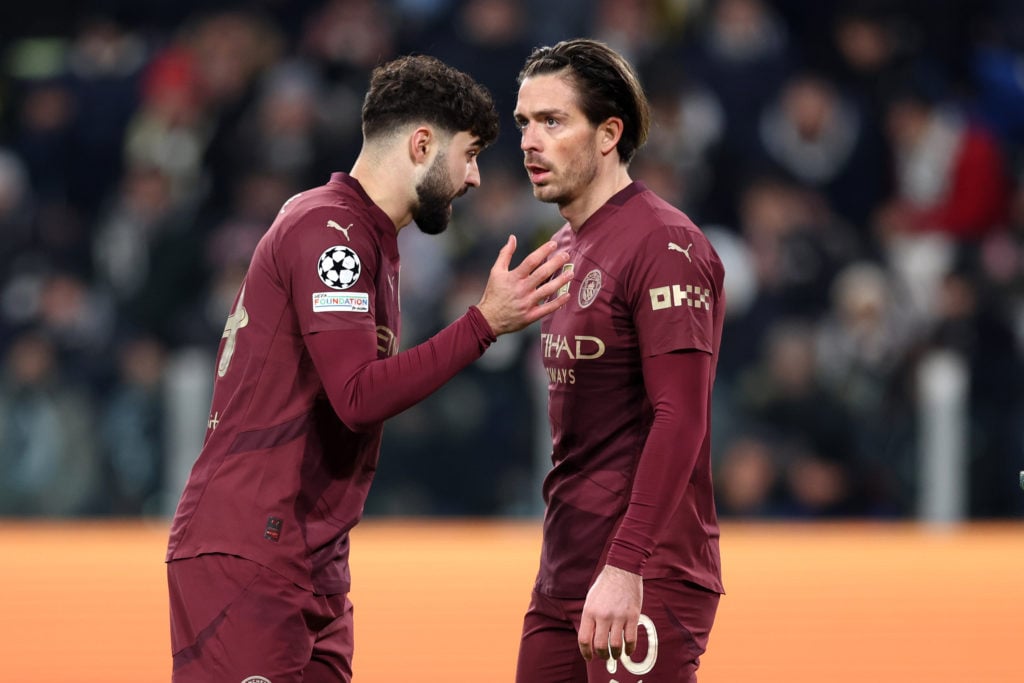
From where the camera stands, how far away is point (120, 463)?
32.0 ft

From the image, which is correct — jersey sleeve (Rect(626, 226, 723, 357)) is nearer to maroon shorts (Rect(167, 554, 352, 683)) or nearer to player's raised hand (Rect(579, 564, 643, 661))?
player's raised hand (Rect(579, 564, 643, 661))

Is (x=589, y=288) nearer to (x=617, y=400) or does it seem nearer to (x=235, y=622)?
(x=617, y=400)

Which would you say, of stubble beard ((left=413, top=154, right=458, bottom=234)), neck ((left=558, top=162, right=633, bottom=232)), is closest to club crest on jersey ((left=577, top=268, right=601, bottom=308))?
neck ((left=558, top=162, right=633, bottom=232))

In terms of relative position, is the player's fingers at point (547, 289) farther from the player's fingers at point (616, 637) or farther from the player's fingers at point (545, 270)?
the player's fingers at point (616, 637)

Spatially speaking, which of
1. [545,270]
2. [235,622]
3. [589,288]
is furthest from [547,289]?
[235,622]

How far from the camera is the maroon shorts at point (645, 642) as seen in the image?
3826 millimetres

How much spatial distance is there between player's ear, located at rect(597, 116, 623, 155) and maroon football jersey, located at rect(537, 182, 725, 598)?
0.13 m

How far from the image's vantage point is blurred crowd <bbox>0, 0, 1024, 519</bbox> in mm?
9359

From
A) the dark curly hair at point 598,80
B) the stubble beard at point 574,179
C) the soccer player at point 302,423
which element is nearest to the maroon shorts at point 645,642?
the soccer player at point 302,423

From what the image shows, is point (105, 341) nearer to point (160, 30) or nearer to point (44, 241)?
point (44, 241)

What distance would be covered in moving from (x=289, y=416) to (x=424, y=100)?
2.99ft

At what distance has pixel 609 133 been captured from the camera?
415 cm

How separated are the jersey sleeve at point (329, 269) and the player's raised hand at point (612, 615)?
841 mm

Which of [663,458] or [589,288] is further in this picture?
[589,288]
